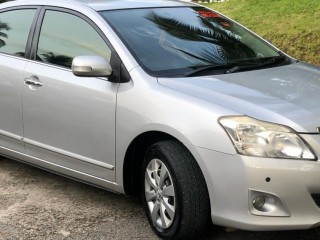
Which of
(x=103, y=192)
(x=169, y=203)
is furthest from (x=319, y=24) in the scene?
(x=169, y=203)

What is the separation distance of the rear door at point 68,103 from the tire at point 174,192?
38 cm

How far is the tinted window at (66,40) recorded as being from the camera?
4.35m

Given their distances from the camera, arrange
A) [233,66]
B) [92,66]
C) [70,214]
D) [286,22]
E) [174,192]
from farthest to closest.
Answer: [286,22]
[70,214]
[233,66]
[92,66]
[174,192]

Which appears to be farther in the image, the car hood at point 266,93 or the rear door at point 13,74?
the rear door at point 13,74

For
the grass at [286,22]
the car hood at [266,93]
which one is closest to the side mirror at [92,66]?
the car hood at [266,93]

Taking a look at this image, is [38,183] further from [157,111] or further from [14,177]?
[157,111]

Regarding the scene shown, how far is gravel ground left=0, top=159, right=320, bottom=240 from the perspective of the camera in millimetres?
3938

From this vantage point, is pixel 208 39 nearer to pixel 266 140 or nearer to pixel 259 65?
pixel 259 65

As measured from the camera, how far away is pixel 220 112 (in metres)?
3.39

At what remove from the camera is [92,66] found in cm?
394

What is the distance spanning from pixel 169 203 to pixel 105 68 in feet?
3.44

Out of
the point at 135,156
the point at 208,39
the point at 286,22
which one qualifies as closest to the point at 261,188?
the point at 135,156

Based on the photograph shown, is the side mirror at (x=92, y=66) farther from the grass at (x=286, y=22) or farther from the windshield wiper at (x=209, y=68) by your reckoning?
the grass at (x=286, y=22)

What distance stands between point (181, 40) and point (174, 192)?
1.38 metres
